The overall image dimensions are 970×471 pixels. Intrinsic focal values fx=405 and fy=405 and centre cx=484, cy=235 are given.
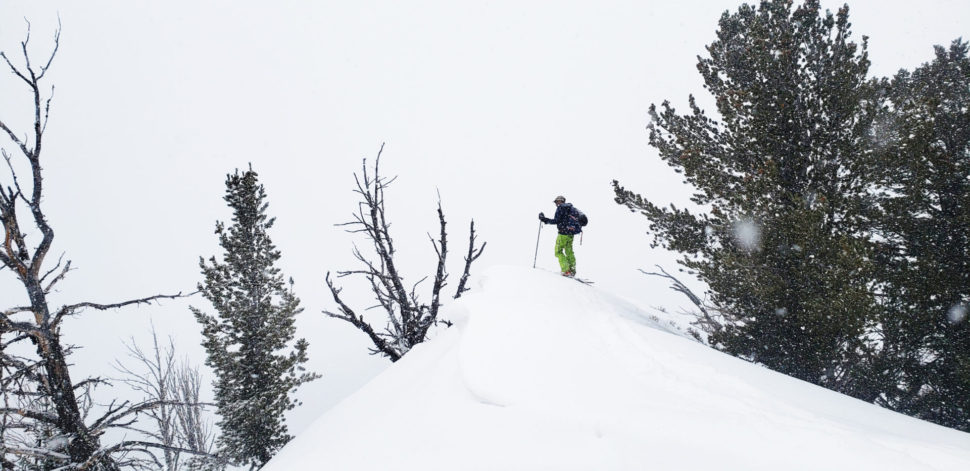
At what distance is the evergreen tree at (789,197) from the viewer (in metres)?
6.73

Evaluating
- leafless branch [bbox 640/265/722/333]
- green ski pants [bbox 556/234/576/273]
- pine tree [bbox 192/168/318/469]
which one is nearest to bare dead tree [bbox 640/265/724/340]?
leafless branch [bbox 640/265/722/333]

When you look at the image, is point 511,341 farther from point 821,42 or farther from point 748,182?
point 821,42

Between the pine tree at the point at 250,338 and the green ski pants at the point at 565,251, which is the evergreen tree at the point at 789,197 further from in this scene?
the pine tree at the point at 250,338

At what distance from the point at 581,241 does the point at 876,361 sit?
611 cm

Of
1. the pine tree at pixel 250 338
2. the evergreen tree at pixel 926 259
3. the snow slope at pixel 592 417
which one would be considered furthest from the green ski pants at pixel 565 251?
the pine tree at pixel 250 338

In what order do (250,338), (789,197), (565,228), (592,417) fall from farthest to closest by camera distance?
(250,338) < (565,228) < (789,197) < (592,417)

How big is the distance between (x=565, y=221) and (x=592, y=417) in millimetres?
6738

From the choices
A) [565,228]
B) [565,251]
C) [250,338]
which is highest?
[565,228]

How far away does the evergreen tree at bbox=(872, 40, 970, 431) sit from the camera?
7.46 metres

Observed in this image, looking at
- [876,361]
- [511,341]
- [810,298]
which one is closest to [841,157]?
[810,298]

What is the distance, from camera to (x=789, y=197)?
7520 millimetres

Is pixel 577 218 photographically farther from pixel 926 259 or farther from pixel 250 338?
pixel 250 338

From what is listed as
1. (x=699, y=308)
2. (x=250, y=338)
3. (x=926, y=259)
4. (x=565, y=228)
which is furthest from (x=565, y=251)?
(x=250, y=338)

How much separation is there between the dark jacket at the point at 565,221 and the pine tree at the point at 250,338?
9.96 metres
